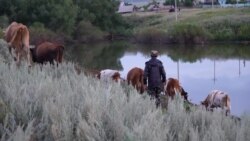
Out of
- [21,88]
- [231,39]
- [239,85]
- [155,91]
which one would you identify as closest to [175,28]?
[231,39]

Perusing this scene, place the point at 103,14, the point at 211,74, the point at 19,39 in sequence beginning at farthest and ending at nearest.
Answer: the point at 103,14 → the point at 211,74 → the point at 19,39

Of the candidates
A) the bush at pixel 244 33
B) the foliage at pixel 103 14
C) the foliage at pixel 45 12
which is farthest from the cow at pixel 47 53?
the foliage at pixel 103 14

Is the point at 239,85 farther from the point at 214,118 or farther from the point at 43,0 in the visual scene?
the point at 43,0

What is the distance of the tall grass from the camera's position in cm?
386

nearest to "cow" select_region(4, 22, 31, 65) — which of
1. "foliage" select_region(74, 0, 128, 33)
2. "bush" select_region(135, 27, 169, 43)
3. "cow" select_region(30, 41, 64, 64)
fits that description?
"cow" select_region(30, 41, 64, 64)

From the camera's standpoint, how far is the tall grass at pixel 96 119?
3855 mm

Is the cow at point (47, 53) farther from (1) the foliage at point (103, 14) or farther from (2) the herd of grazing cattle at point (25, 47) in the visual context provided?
(1) the foliage at point (103, 14)

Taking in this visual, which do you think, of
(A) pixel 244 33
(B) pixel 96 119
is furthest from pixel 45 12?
(B) pixel 96 119

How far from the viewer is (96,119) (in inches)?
164

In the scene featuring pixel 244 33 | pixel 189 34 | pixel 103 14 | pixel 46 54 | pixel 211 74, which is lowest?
pixel 244 33

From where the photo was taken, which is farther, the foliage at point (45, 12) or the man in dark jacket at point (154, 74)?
the foliage at point (45, 12)

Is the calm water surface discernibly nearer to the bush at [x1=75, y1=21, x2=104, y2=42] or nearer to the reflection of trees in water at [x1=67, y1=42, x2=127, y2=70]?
the reflection of trees in water at [x1=67, y1=42, x2=127, y2=70]

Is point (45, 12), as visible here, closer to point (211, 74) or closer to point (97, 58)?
Answer: point (97, 58)

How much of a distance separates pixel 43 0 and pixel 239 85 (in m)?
46.8
